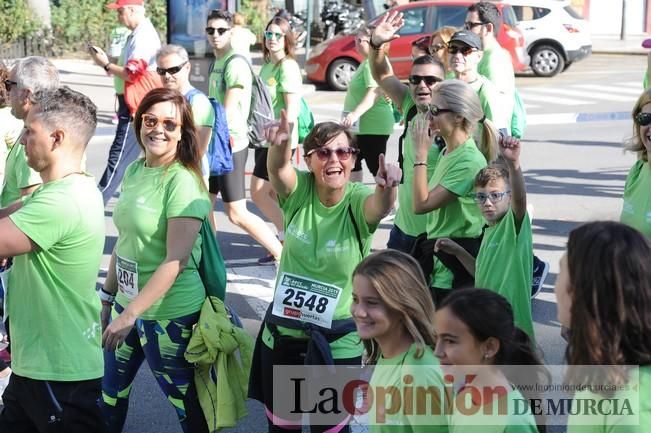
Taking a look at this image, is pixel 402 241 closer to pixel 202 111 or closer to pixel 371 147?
pixel 202 111

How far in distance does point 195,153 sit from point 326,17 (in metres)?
23.3

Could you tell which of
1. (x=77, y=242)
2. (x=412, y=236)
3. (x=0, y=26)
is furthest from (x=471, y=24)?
(x=0, y=26)

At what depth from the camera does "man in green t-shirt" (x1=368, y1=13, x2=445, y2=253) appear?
6.21m

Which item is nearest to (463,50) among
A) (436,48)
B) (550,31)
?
(436,48)

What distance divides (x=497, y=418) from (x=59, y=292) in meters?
1.90

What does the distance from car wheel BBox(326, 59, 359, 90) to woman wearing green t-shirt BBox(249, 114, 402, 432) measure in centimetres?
1661

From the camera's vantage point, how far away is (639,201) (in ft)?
16.5

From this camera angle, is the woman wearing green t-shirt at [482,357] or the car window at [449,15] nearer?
the woman wearing green t-shirt at [482,357]

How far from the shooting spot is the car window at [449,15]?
68.3 ft

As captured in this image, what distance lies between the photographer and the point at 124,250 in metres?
4.88

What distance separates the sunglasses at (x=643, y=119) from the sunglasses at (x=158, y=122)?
2084 millimetres

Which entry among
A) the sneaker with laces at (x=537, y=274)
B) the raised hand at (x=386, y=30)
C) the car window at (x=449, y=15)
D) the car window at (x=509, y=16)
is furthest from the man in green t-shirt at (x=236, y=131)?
the car window at (x=509, y=16)

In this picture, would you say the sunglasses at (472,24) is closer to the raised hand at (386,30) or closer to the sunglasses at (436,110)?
the raised hand at (386,30)

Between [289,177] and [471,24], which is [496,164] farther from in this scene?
[471,24]
